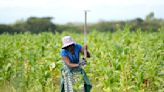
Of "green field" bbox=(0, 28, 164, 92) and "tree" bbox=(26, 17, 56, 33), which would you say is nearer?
"green field" bbox=(0, 28, 164, 92)

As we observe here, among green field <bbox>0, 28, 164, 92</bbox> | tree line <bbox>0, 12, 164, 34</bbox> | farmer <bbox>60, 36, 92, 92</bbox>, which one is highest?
farmer <bbox>60, 36, 92, 92</bbox>

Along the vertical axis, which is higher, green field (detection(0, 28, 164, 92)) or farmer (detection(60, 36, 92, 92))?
farmer (detection(60, 36, 92, 92))

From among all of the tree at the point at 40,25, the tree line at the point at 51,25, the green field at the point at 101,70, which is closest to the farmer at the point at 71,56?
the green field at the point at 101,70

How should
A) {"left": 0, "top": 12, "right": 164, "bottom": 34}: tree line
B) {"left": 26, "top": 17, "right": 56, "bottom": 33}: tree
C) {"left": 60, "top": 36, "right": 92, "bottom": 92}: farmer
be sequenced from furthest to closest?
{"left": 26, "top": 17, "right": 56, "bottom": 33}: tree → {"left": 0, "top": 12, "right": 164, "bottom": 34}: tree line → {"left": 60, "top": 36, "right": 92, "bottom": 92}: farmer

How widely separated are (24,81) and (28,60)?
83cm

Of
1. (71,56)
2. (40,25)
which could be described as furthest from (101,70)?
(40,25)

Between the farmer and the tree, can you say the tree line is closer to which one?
the tree

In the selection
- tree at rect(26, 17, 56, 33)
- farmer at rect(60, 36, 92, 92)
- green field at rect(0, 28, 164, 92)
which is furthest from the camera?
tree at rect(26, 17, 56, 33)

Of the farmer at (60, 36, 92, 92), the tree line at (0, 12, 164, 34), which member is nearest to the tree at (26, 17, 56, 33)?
the tree line at (0, 12, 164, 34)

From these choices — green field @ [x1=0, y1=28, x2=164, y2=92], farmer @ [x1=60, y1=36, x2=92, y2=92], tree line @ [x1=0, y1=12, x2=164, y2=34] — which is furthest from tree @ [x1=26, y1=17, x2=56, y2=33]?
farmer @ [x1=60, y1=36, x2=92, y2=92]

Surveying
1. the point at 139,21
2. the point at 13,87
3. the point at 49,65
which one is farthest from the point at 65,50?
the point at 139,21

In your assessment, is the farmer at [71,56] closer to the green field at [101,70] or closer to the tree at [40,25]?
the green field at [101,70]

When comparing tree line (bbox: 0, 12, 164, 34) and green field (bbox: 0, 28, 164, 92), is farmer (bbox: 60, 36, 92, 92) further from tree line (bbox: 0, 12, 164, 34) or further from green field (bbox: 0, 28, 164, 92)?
tree line (bbox: 0, 12, 164, 34)

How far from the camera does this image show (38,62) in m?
8.84
